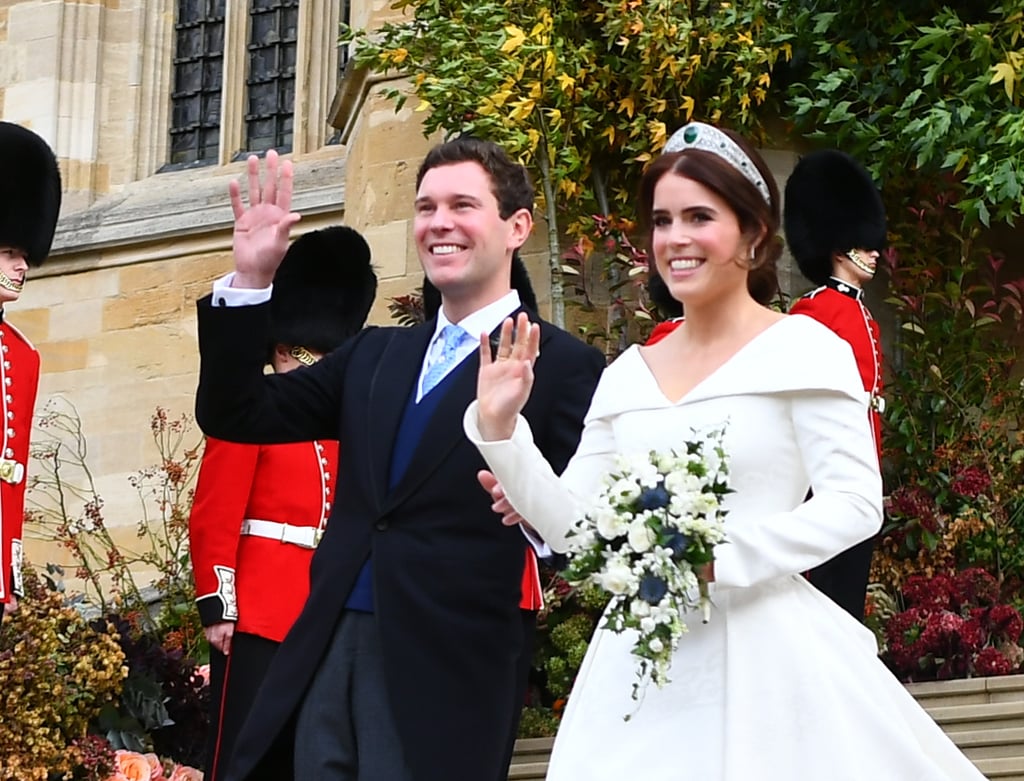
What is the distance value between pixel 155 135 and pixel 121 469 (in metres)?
2.47

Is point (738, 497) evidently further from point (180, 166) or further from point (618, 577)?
point (180, 166)

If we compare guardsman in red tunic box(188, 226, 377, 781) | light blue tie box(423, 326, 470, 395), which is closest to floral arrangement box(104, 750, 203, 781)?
guardsman in red tunic box(188, 226, 377, 781)

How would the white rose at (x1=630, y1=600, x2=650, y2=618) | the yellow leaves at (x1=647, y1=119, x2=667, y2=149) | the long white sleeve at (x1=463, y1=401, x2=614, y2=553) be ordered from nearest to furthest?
1. the white rose at (x1=630, y1=600, x2=650, y2=618)
2. the long white sleeve at (x1=463, y1=401, x2=614, y2=553)
3. the yellow leaves at (x1=647, y1=119, x2=667, y2=149)

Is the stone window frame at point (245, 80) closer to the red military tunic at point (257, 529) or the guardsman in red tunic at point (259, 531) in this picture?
the guardsman in red tunic at point (259, 531)

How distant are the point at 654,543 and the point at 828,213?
17.1 feet

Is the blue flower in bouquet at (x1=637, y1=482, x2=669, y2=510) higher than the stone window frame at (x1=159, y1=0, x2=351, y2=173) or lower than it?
lower

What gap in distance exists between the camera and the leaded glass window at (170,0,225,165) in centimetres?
1446

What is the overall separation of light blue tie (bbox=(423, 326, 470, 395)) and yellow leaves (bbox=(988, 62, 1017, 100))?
5.06 meters

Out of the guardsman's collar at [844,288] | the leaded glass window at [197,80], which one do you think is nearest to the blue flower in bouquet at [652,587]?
the guardsman's collar at [844,288]

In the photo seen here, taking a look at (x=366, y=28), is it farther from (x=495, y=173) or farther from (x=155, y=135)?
(x=495, y=173)

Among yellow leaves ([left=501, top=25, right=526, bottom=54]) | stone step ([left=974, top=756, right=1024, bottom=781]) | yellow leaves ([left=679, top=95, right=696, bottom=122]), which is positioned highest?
yellow leaves ([left=501, top=25, right=526, bottom=54])

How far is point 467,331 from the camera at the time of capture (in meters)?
5.08

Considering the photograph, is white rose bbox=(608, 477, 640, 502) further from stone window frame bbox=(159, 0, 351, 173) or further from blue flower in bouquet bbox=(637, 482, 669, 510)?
stone window frame bbox=(159, 0, 351, 173)

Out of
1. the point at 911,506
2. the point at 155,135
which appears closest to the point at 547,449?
the point at 911,506
